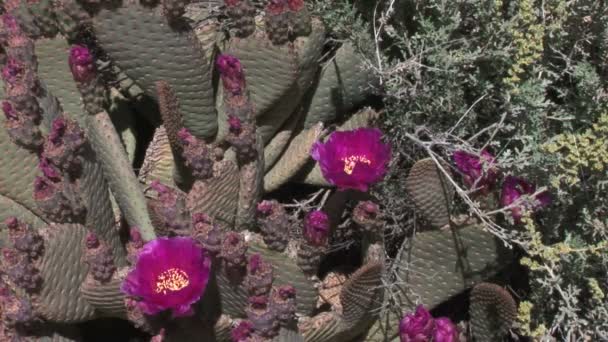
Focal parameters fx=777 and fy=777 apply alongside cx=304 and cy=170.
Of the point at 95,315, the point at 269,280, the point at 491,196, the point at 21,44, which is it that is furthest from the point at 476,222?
the point at 21,44

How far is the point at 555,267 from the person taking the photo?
6.02 feet

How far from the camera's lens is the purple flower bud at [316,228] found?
1.71 m

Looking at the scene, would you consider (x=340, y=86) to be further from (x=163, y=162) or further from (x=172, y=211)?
(x=172, y=211)

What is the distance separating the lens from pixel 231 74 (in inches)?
71.5

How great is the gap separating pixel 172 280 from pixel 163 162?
51 cm

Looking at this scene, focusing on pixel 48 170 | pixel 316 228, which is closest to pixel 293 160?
pixel 316 228

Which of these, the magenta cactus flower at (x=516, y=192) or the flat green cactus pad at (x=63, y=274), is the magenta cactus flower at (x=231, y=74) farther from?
the magenta cactus flower at (x=516, y=192)

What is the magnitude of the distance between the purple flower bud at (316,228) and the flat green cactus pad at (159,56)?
470 mm

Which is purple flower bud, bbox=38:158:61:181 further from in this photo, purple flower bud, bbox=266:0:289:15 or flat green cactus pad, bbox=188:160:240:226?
purple flower bud, bbox=266:0:289:15

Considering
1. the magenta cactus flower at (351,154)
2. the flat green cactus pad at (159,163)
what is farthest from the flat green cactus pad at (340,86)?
the flat green cactus pad at (159,163)

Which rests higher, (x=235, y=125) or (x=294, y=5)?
(x=294, y=5)

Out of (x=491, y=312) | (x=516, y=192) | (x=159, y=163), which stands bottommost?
(x=491, y=312)

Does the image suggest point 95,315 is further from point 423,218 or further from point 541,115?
point 541,115

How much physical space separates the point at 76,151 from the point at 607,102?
1.28 metres
